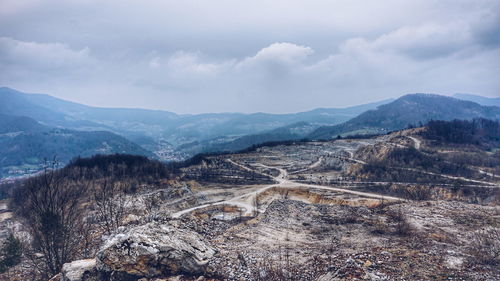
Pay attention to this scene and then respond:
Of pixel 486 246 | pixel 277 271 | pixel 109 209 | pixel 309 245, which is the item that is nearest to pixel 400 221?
pixel 486 246

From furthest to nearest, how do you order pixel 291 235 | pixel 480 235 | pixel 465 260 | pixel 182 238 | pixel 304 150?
1. pixel 304 150
2. pixel 291 235
3. pixel 480 235
4. pixel 182 238
5. pixel 465 260

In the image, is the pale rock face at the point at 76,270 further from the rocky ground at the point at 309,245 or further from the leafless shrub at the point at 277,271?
the leafless shrub at the point at 277,271

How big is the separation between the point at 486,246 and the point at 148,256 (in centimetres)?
2363

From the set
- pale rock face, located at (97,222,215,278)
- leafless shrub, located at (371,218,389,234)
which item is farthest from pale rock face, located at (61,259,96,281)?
leafless shrub, located at (371,218,389,234)

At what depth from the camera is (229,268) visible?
16.1 metres

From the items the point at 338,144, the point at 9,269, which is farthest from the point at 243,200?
the point at 338,144

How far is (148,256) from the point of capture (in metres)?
14.9

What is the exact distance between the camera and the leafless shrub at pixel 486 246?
52.5 ft

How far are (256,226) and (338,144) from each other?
108716 mm

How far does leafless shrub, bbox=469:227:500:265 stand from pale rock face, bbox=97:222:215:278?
699 inches

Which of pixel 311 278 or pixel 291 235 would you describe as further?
pixel 291 235

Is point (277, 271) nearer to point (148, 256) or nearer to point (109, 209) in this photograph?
point (148, 256)

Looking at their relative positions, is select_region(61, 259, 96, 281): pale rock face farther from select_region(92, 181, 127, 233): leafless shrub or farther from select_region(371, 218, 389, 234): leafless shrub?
select_region(371, 218, 389, 234): leafless shrub

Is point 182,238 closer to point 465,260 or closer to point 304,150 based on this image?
point 465,260
